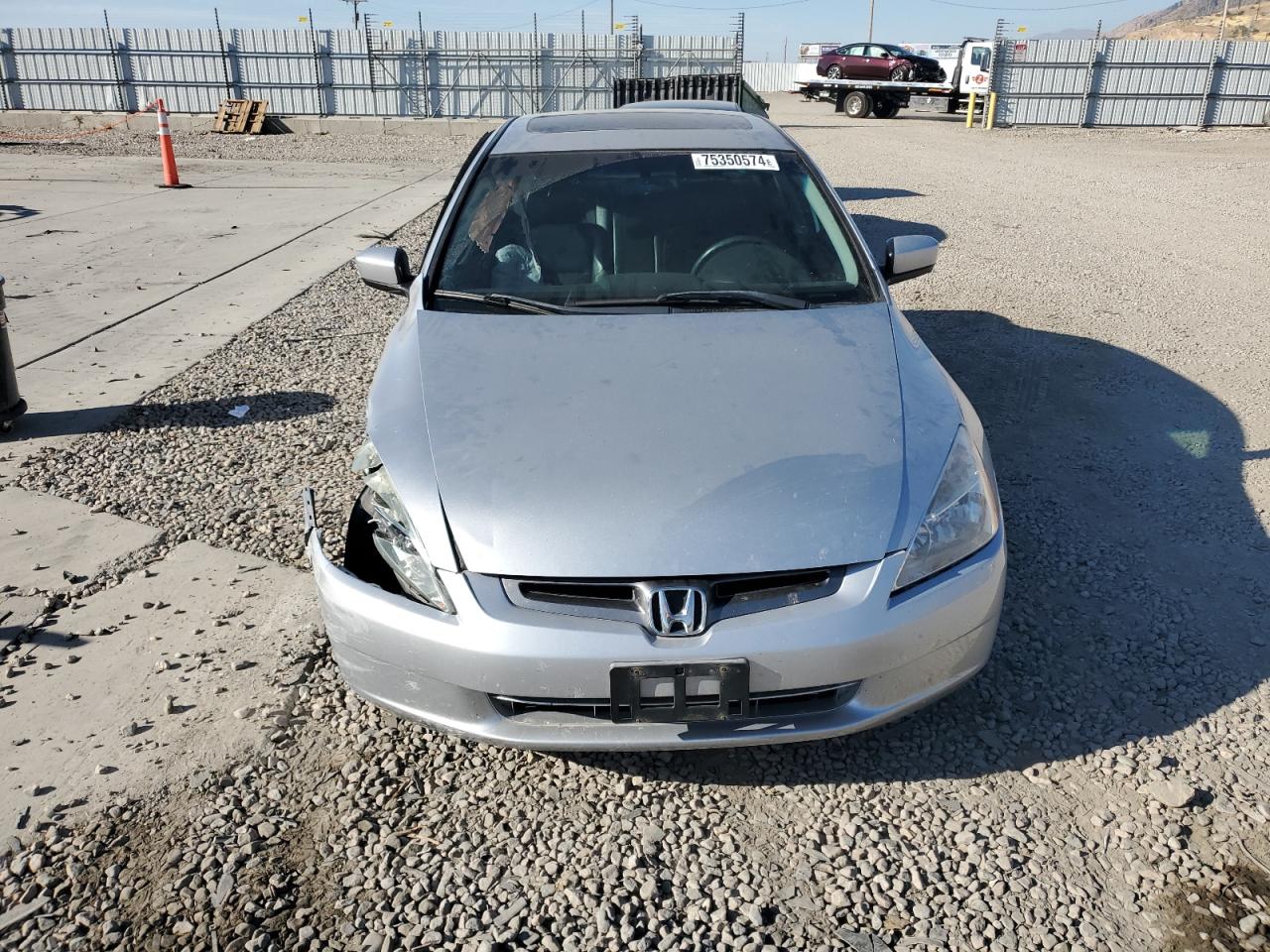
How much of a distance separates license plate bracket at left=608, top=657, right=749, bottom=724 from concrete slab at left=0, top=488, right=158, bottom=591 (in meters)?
2.44

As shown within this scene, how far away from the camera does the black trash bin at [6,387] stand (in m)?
4.94

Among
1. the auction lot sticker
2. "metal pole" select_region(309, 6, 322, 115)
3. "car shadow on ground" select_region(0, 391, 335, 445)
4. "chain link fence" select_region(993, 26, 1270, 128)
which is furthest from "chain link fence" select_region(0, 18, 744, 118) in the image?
the auction lot sticker

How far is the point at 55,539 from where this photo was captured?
3949 mm

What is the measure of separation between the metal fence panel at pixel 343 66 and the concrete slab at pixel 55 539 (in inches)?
1020

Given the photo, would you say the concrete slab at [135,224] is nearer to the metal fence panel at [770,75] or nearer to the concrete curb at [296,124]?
the concrete curb at [296,124]

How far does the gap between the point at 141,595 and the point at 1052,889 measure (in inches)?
121

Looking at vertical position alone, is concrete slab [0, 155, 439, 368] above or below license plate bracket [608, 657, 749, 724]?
below

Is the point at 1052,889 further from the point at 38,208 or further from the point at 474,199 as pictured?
the point at 38,208

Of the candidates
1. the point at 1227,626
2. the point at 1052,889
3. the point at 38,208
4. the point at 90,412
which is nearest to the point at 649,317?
the point at 1052,889

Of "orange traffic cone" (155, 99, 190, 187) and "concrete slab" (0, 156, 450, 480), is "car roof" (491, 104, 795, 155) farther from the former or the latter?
"orange traffic cone" (155, 99, 190, 187)

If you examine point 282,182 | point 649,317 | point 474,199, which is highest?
point 474,199

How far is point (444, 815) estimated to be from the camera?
2.51 meters

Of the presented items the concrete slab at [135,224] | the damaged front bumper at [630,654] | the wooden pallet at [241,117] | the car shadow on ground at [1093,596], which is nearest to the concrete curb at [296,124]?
the wooden pallet at [241,117]

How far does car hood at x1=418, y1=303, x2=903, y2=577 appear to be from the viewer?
2311 millimetres
